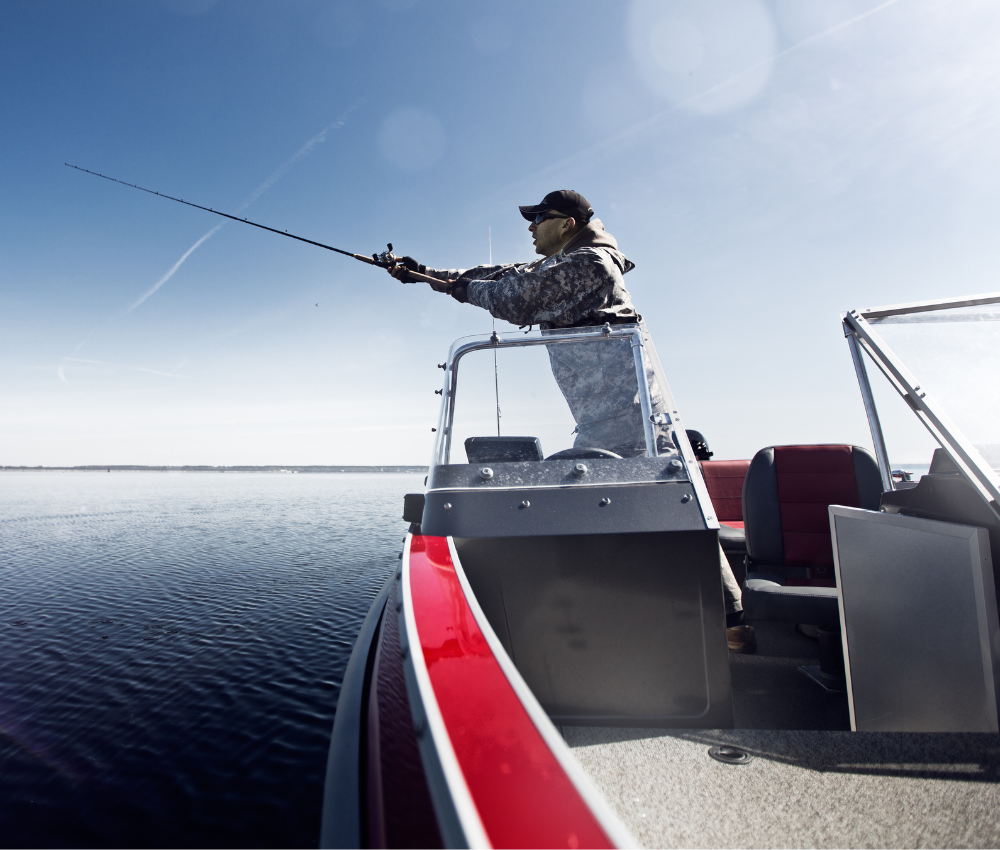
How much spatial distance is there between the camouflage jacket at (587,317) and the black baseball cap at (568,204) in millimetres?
324

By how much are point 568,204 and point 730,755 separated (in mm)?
2793

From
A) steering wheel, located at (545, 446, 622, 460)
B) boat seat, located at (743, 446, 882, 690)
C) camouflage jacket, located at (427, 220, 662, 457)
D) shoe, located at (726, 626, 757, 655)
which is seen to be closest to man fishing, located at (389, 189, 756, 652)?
camouflage jacket, located at (427, 220, 662, 457)

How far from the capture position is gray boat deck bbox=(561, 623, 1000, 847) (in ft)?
5.08

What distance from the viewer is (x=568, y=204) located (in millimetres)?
2822

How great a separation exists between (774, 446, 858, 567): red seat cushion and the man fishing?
4.98 feet

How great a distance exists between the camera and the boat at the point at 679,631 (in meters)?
1.53

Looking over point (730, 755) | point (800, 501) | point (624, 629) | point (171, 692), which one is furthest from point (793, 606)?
point (171, 692)

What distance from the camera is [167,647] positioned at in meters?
5.04

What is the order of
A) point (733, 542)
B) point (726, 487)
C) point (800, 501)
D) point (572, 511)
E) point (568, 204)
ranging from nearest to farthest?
point (572, 511), point (568, 204), point (800, 501), point (733, 542), point (726, 487)

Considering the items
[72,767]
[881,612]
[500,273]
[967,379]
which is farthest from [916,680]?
[72,767]

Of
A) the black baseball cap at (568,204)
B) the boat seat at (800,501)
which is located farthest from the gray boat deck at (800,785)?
the black baseball cap at (568,204)

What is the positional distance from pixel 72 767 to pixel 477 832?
146 inches

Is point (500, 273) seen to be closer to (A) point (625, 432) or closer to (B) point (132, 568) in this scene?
(A) point (625, 432)

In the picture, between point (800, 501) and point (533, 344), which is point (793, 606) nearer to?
point (800, 501)
